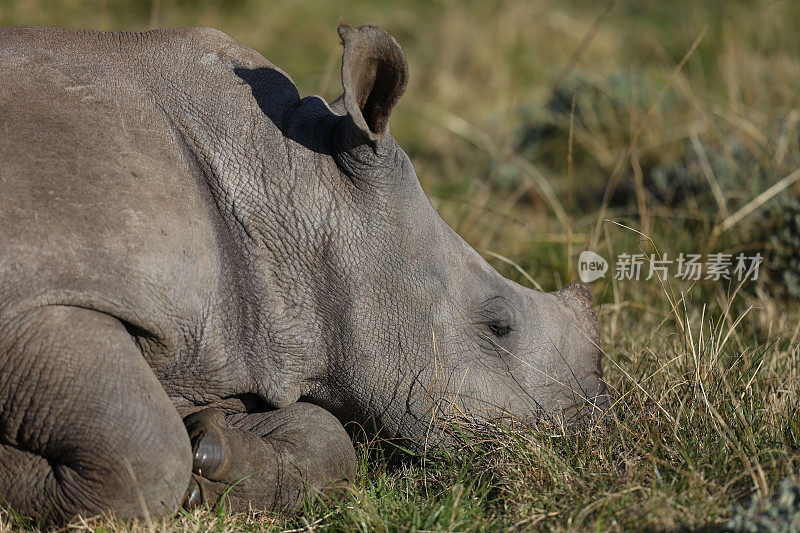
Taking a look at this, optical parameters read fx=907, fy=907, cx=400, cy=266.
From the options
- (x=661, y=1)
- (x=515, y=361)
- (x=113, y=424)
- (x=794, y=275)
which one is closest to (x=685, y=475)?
(x=515, y=361)

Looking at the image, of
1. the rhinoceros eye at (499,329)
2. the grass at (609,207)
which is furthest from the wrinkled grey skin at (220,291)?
the grass at (609,207)

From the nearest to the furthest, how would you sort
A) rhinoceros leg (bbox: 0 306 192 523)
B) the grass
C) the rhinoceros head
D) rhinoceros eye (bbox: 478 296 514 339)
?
rhinoceros leg (bbox: 0 306 192 523) < the grass < the rhinoceros head < rhinoceros eye (bbox: 478 296 514 339)

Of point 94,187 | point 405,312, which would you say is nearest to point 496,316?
point 405,312

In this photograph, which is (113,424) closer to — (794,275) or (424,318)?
(424,318)

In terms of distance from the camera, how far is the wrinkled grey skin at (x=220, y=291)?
2.28 m

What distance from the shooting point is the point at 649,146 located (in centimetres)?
624

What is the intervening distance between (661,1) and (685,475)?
997 cm

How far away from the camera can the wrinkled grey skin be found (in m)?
2.28

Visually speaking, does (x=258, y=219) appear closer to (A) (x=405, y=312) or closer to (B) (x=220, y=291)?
(B) (x=220, y=291)

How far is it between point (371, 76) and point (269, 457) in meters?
1.15

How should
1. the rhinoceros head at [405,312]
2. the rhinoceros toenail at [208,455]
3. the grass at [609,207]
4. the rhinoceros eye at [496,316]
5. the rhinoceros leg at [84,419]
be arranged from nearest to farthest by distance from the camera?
the rhinoceros leg at [84,419] → the rhinoceros toenail at [208,455] → the grass at [609,207] → the rhinoceros head at [405,312] → the rhinoceros eye at [496,316]

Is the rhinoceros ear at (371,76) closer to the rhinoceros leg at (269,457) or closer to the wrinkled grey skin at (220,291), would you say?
the wrinkled grey skin at (220,291)

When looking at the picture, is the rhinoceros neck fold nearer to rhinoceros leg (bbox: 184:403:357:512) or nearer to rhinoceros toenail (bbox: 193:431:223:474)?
rhinoceros leg (bbox: 184:403:357:512)

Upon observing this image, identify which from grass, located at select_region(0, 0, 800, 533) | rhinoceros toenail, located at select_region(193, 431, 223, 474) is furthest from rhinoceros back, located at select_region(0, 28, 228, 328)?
grass, located at select_region(0, 0, 800, 533)
